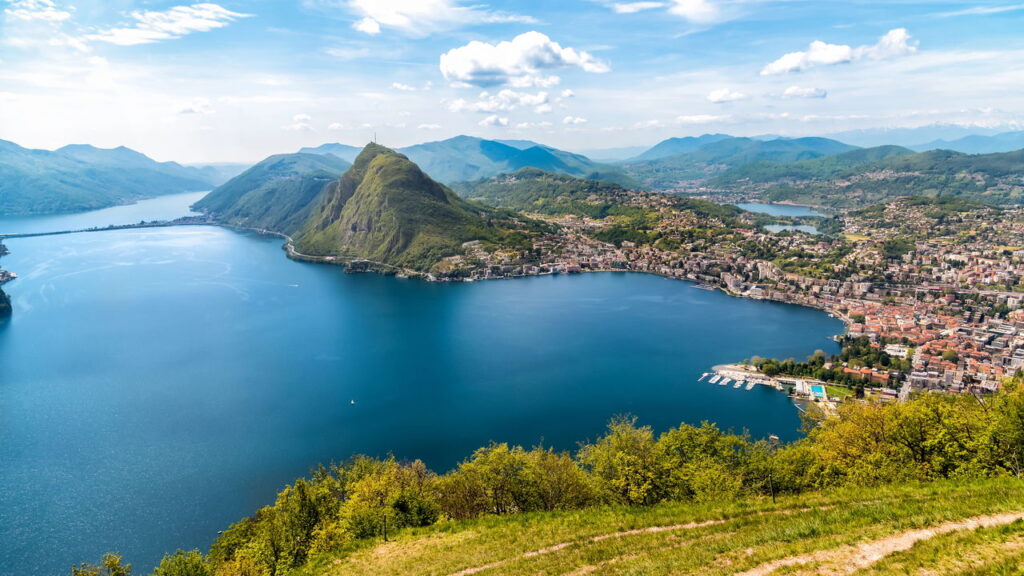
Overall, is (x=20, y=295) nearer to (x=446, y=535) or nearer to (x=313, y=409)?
(x=313, y=409)

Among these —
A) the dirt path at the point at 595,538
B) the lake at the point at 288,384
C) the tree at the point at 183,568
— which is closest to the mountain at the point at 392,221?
the lake at the point at 288,384

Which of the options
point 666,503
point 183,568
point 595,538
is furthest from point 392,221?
point 595,538

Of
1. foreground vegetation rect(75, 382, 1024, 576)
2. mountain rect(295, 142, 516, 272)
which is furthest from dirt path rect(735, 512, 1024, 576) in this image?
mountain rect(295, 142, 516, 272)

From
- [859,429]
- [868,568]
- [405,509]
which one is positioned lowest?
[405,509]

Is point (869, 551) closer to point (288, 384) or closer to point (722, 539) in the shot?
point (722, 539)

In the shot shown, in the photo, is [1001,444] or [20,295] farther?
[20,295]

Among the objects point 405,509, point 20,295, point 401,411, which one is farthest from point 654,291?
point 20,295
